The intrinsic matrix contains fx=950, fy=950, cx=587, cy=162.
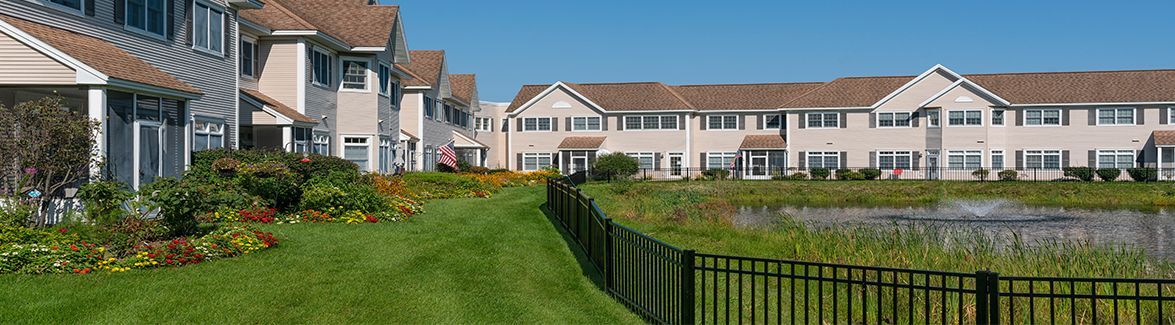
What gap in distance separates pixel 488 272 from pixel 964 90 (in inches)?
1697

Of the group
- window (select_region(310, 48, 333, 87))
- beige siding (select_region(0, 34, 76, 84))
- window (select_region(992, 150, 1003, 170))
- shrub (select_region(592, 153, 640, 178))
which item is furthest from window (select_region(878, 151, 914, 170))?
beige siding (select_region(0, 34, 76, 84))

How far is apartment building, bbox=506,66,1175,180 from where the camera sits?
4903 cm

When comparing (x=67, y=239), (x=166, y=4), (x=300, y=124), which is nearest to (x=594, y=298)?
(x=67, y=239)

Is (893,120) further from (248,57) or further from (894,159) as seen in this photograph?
(248,57)

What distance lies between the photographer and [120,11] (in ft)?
59.4

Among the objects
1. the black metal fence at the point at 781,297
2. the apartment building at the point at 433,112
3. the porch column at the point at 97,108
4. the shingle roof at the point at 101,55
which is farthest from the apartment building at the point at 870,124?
the porch column at the point at 97,108

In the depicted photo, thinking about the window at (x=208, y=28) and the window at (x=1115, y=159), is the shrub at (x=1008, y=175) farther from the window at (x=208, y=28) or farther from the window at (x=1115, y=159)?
the window at (x=208, y=28)

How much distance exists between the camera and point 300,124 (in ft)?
86.1

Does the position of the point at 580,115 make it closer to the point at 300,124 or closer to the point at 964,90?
the point at 964,90

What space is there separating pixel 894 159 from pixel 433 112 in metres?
24.7

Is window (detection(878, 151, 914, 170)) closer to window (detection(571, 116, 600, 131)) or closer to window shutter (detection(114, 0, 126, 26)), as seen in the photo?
window (detection(571, 116, 600, 131))

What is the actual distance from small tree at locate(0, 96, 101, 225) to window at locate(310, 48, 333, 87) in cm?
1562

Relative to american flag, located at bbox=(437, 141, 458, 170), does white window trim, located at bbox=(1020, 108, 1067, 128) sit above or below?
above

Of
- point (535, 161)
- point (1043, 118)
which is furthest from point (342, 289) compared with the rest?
point (1043, 118)
